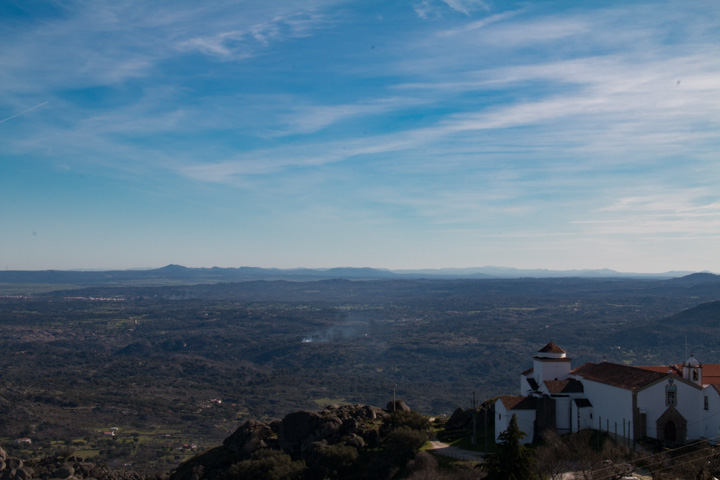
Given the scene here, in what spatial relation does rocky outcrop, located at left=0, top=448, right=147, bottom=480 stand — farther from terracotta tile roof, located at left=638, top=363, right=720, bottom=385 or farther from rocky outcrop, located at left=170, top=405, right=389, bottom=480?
terracotta tile roof, located at left=638, top=363, right=720, bottom=385

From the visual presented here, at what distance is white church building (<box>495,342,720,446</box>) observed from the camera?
33.7 meters

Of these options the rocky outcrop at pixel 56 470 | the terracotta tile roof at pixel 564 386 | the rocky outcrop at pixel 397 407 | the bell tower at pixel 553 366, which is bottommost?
the rocky outcrop at pixel 56 470

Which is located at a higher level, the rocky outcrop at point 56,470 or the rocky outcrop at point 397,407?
the rocky outcrop at point 397,407

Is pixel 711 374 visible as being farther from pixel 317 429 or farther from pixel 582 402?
pixel 317 429

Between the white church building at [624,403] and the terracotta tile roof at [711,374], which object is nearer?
the white church building at [624,403]

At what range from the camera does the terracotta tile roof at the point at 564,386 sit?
37.9 meters

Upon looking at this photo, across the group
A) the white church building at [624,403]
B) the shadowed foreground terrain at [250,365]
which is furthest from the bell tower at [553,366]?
the shadowed foreground terrain at [250,365]

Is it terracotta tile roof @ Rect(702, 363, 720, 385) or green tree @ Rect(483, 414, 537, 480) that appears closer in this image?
green tree @ Rect(483, 414, 537, 480)

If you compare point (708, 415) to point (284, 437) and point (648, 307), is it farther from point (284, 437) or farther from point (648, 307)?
point (648, 307)

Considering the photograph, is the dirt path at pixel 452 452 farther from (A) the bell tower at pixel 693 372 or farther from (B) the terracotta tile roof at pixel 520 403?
(A) the bell tower at pixel 693 372

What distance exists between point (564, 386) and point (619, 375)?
10.7 feet

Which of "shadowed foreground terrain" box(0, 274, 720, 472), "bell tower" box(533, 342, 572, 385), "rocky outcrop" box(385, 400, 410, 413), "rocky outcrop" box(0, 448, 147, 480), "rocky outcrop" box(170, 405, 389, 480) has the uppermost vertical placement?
"bell tower" box(533, 342, 572, 385)

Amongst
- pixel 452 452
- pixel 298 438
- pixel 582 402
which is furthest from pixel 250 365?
pixel 582 402

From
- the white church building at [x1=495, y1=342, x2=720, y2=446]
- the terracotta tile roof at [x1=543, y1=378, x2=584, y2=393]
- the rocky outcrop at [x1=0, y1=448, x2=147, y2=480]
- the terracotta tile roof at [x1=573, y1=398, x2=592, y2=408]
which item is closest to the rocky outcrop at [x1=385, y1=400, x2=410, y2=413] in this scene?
the white church building at [x1=495, y1=342, x2=720, y2=446]
